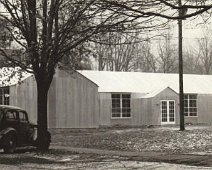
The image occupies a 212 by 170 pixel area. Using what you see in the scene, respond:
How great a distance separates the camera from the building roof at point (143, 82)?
44781 millimetres

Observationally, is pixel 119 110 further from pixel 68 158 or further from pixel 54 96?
pixel 68 158

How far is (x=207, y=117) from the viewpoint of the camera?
48.7m

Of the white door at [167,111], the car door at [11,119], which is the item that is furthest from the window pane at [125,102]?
the car door at [11,119]

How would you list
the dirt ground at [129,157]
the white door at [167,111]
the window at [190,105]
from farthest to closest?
the window at [190,105] < the white door at [167,111] < the dirt ground at [129,157]

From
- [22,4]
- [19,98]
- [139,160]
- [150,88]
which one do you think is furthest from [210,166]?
[150,88]

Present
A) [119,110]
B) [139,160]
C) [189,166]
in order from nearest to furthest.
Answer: [189,166] → [139,160] → [119,110]

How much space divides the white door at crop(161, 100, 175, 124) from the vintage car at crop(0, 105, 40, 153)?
24521mm

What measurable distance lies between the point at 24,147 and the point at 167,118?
2517 centimetres

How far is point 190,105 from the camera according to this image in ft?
157

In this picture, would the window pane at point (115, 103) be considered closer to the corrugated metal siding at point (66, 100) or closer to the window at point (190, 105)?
the corrugated metal siding at point (66, 100)

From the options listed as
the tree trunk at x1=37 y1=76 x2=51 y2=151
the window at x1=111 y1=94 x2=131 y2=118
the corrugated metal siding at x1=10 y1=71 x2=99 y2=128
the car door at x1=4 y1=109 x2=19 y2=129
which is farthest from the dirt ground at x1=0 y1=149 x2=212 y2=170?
the window at x1=111 y1=94 x2=131 y2=118

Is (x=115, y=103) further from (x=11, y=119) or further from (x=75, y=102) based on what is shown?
(x=11, y=119)

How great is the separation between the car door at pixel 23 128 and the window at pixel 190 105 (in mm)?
28083

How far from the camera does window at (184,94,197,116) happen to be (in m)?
47.5
